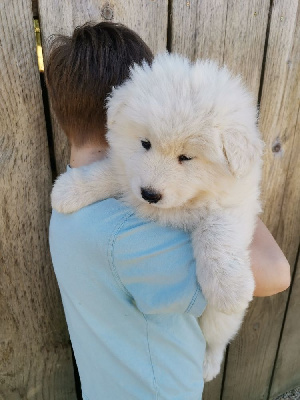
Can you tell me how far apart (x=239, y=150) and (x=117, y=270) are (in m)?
0.53

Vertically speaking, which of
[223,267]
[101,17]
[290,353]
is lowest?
[290,353]

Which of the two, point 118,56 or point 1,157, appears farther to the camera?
point 1,157

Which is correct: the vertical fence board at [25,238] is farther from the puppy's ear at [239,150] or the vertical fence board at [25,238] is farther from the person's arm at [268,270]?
the person's arm at [268,270]

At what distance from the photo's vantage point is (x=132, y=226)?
1219 mm

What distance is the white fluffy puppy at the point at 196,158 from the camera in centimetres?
119

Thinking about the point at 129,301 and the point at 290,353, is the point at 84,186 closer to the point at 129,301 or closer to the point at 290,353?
the point at 129,301

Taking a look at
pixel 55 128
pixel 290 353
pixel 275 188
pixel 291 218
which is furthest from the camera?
pixel 290 353

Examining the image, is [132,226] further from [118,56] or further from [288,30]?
[288,30]

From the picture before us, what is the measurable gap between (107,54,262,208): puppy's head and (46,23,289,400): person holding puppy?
0.43 feet

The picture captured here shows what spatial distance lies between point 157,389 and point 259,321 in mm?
1394

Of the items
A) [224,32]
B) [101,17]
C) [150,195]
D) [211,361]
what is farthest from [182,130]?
[211,361]

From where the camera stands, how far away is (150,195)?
4.01ft

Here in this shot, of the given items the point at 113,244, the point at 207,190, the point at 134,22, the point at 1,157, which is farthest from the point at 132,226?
the point at 134,22

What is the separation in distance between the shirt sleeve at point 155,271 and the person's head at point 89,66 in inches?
20.0
